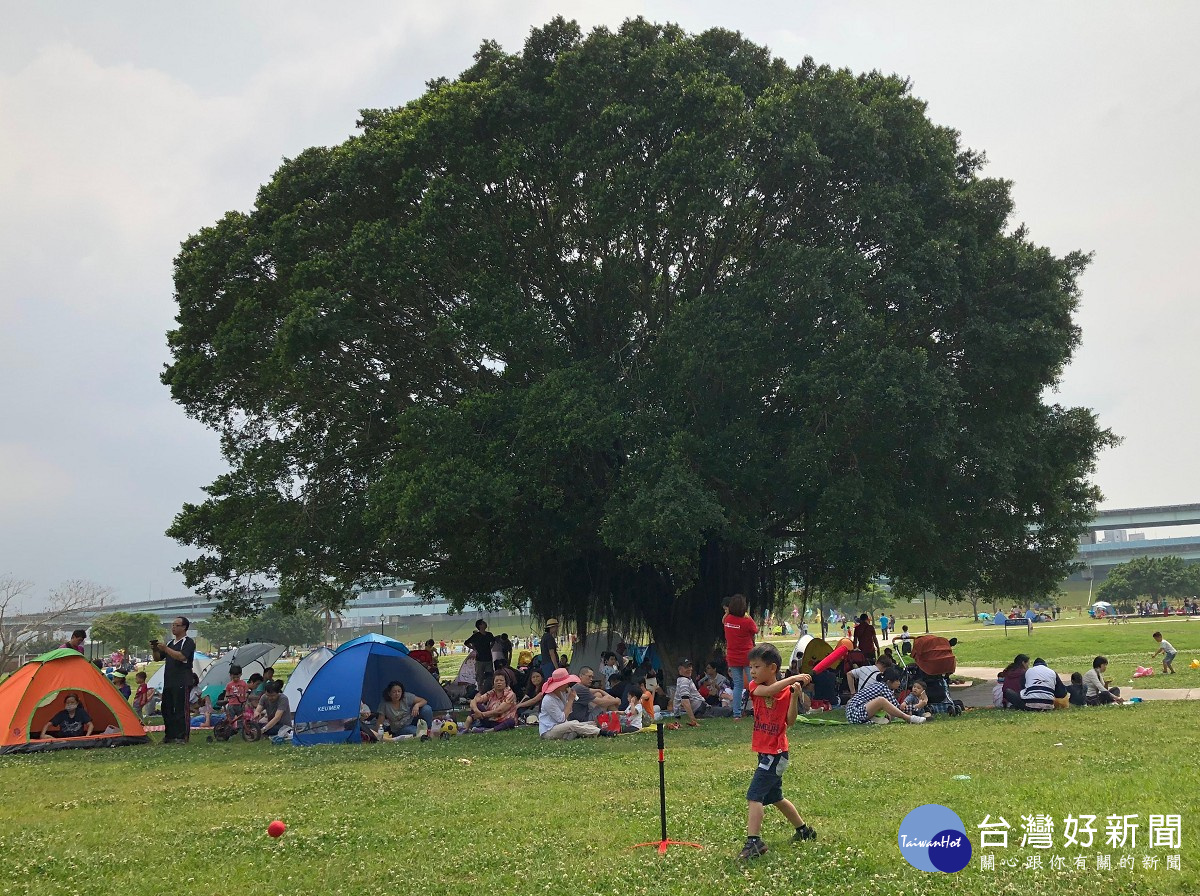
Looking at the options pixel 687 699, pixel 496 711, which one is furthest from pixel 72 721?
pixel 687 699

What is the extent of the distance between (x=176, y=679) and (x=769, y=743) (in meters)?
14.0

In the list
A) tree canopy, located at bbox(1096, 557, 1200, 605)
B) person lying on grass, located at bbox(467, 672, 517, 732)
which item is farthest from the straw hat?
tree canopy, located at bbox(1096, 557, 1200, 605)

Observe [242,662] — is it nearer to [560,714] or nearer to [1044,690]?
[560,714]

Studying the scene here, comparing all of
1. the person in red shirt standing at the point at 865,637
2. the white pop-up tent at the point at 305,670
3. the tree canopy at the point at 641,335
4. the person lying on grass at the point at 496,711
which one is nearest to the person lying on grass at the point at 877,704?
the tree canopy at the point at 641,335

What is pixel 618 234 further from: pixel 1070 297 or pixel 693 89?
pixel 1070 297

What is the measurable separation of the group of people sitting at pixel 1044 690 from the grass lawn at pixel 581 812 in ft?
7.13

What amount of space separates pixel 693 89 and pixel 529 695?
13.6m

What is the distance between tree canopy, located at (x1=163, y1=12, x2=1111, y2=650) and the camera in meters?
20.0

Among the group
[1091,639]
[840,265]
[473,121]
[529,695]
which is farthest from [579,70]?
[1091,639]

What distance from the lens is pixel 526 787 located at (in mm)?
10852

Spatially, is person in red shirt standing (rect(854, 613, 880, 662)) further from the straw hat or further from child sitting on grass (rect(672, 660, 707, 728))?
the straw hat

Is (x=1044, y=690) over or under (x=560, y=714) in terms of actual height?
over

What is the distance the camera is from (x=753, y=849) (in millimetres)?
7207

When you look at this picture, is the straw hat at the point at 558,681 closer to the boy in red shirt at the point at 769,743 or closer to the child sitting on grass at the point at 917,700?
the child sitting on grass at the point at 917,700
